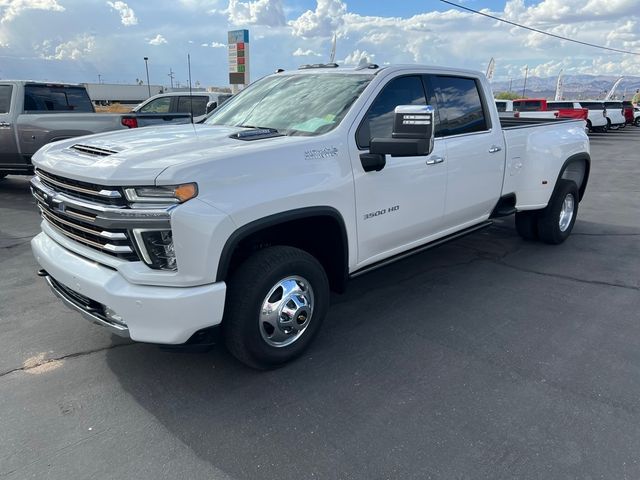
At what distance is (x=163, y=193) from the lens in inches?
102

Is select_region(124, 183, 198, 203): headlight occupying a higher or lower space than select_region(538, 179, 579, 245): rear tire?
higher

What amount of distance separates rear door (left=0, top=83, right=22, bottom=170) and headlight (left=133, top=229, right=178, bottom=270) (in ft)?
24.7

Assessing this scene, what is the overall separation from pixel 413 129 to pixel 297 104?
117cm

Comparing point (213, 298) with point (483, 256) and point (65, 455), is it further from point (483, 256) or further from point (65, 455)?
point (483, 256)

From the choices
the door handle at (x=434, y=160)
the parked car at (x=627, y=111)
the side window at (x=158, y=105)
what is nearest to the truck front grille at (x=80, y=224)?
the door handle at (x=434, y=160)

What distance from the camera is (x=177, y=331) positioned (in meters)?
2.69

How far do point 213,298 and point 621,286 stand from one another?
4198 millimetres

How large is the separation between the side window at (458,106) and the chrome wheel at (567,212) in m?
2.08

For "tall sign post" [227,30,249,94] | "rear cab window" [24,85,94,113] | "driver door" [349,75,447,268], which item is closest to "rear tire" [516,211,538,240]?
"driver door" [349,75,447,268]

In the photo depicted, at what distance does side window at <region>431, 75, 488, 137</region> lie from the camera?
4387 millimetres

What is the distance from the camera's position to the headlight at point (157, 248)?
262 cm

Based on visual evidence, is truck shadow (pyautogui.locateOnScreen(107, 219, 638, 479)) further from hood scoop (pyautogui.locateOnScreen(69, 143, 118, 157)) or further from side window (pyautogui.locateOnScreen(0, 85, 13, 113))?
side window (pyautogui.locateOnScreen(0, 85, 13, 113))

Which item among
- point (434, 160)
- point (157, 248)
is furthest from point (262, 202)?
point (434, 160)

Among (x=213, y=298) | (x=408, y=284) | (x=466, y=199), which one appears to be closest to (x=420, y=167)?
(x=466, y=199)
